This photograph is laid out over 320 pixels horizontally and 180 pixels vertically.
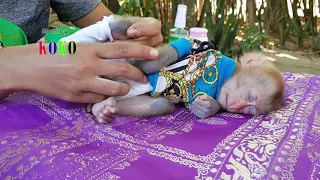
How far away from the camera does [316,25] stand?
4.54m

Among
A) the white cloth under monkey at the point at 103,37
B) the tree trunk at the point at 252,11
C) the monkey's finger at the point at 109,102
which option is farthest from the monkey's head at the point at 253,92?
the tree trunk at the point at 252,11

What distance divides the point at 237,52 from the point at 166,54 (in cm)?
237

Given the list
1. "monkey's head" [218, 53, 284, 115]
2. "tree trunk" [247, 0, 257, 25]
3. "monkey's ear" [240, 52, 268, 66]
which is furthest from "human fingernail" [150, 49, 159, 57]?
"tree trunk" [247, 0, 257, 25]

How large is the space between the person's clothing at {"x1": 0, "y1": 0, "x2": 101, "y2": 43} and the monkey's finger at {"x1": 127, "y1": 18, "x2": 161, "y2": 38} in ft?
1.54

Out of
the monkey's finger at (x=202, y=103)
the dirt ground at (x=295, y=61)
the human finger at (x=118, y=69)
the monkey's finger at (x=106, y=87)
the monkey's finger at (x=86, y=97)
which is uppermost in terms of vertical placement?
the human finger at (x=118, y=69)

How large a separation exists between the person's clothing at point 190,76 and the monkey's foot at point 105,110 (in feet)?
0.59

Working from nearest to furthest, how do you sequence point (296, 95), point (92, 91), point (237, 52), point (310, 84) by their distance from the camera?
1. point (92, 91)
2. point (296, 95)
3. point (310, 84)
4. point (237, 52)

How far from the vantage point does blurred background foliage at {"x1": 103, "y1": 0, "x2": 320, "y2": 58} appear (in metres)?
3.77

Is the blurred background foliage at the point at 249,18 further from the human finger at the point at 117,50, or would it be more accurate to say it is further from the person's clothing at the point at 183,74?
the human finger at the point at 117,50

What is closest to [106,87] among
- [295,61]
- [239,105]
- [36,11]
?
[239,105]

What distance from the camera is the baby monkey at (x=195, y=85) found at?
1218 mm

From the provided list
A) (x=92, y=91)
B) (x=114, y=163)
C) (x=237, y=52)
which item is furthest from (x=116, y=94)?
(x=237, y=52)

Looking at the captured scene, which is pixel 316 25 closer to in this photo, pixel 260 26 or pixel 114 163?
pixel 260 26

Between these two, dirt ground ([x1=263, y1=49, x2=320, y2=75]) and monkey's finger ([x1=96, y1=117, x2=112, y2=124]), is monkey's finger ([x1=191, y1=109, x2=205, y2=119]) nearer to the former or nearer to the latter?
monkey's finger ([x1=96, y1=117, x2=112, y2=124])
